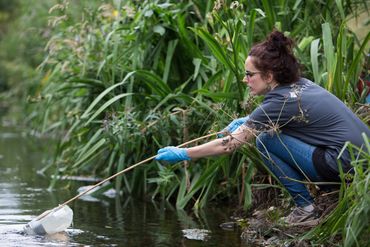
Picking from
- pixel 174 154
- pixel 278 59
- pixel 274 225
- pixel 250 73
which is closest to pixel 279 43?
pixel 278 59

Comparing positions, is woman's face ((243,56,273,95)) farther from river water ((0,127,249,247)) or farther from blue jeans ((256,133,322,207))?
river water ((0,127,249,247))

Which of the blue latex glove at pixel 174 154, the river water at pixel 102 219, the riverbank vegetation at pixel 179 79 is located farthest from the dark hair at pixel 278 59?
the river water at pixel 102 219

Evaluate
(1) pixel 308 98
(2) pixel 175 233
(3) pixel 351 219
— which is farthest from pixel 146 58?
(3) pixel 351 219

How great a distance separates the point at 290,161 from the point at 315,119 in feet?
0.99

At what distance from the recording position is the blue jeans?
4465 mm

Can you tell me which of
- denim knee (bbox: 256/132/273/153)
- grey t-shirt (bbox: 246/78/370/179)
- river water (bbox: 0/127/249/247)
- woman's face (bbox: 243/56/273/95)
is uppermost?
woman's face (bbox: 243/56/273/95)

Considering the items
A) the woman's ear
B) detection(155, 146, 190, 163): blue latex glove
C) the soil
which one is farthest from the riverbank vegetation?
detection(155, 146, 190, 163): blue latex glove

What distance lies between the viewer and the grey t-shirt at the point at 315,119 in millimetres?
4363

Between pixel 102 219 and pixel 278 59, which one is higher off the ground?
pixel 278 59

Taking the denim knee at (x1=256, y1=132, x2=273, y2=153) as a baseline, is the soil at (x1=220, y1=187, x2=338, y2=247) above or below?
below

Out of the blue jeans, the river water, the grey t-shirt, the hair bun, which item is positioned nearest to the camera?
the grey t-shirt

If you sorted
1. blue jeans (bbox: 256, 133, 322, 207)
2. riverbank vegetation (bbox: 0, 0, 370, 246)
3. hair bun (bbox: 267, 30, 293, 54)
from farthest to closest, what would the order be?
1. riverbank vegetation (bbox: 0, 0, 370, 246)
2. hair bun (bbox: 267, 30, 293, 54)
3. blue jeans (bbox: 256, 133, 322, 207)

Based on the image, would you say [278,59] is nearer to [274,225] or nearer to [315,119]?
[315,119]

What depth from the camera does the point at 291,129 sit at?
4508 millimetres
